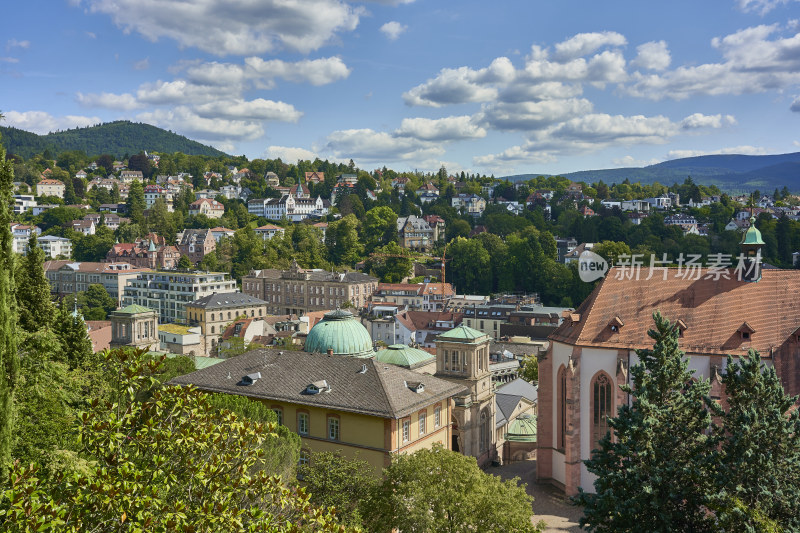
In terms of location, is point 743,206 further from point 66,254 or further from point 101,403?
point 101,403

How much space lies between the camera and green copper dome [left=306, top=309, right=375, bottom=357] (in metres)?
49.2

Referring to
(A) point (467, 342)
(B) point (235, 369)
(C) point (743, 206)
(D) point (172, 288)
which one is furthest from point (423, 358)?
(C) point (743, 206)

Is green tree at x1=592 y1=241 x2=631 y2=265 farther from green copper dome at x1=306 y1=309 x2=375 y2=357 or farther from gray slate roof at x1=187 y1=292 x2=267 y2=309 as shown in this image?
green copper dome at x1=306 y1=309 x2=375 y2=357

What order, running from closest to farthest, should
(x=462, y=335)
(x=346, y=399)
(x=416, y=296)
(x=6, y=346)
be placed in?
1. (x=6, y=346)
2. (x=346, y=399)
3. (x=462, y=335)
4. (x=416, y=296)

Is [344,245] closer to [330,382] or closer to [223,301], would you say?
[223,301]

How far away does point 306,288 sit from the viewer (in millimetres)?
138375

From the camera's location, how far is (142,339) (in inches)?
2982

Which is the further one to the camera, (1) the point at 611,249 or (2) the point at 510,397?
(1) the point at 611,249

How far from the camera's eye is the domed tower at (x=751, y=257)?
1556 inches

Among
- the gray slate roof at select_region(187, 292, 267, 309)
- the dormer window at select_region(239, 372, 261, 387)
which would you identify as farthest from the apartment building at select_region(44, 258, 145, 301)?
the dormer window at select_region(239, 372, 261, 387)

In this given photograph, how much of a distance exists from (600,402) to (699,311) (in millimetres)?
7660

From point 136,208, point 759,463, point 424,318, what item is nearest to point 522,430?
point 759,463

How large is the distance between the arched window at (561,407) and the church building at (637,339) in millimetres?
62

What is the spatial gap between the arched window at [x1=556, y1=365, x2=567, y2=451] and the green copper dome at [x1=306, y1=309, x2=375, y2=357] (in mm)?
14429
